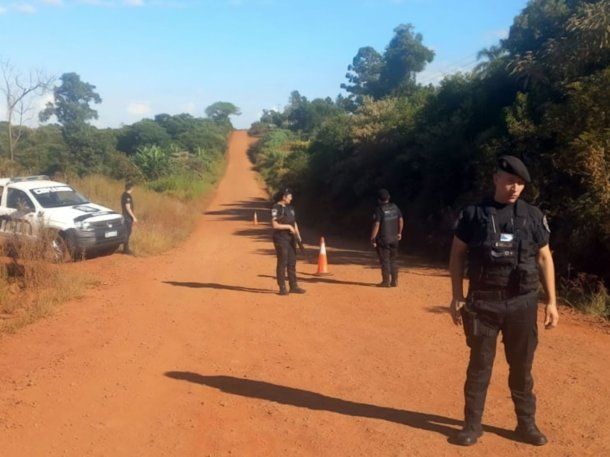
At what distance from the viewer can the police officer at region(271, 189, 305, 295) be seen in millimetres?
10477

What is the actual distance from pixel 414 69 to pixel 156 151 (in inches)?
782

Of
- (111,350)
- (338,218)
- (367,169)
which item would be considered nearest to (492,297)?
(111,350)

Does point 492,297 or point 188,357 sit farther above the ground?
point 492,297

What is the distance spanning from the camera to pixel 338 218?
24219mm

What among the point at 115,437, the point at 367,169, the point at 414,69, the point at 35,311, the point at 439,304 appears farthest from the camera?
the point at 414,69

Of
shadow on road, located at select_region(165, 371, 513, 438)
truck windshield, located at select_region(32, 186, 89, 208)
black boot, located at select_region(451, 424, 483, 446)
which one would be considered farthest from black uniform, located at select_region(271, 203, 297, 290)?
truck windshield, located at select_region(32, 186, 89, 208)

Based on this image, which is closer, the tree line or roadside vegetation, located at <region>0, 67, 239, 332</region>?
roadside vegetation, located at <region>0, 67, 239, 332</region>

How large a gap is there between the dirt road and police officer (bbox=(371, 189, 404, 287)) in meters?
0.50

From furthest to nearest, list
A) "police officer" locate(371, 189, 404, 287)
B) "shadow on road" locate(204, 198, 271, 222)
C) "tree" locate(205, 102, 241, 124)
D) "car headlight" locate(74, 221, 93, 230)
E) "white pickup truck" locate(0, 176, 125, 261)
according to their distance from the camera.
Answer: "tree" locate(205, 102, 241, 124) → "shadow on road" locate(204, 198, 271, 222) → "car headlight" locate(74, 221, 93, 230) → "white pickup truck" locate(0, 176, 125, 261) → "police officer" locate(371, 189, 404, 287)

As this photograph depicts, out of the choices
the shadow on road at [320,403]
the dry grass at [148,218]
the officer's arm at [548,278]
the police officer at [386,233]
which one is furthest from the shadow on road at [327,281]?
the officer's arm at [548,278]

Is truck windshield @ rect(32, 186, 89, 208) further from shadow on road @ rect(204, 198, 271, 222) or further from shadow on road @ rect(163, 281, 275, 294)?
shadow on road @ rect(204, 198, 271, 222)

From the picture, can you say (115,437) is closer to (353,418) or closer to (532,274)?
(353,418)

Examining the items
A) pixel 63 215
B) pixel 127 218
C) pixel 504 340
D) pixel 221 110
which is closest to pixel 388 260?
pixel 504 340

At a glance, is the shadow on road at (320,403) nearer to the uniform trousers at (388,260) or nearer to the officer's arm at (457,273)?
the officer's arm at (457,273)
